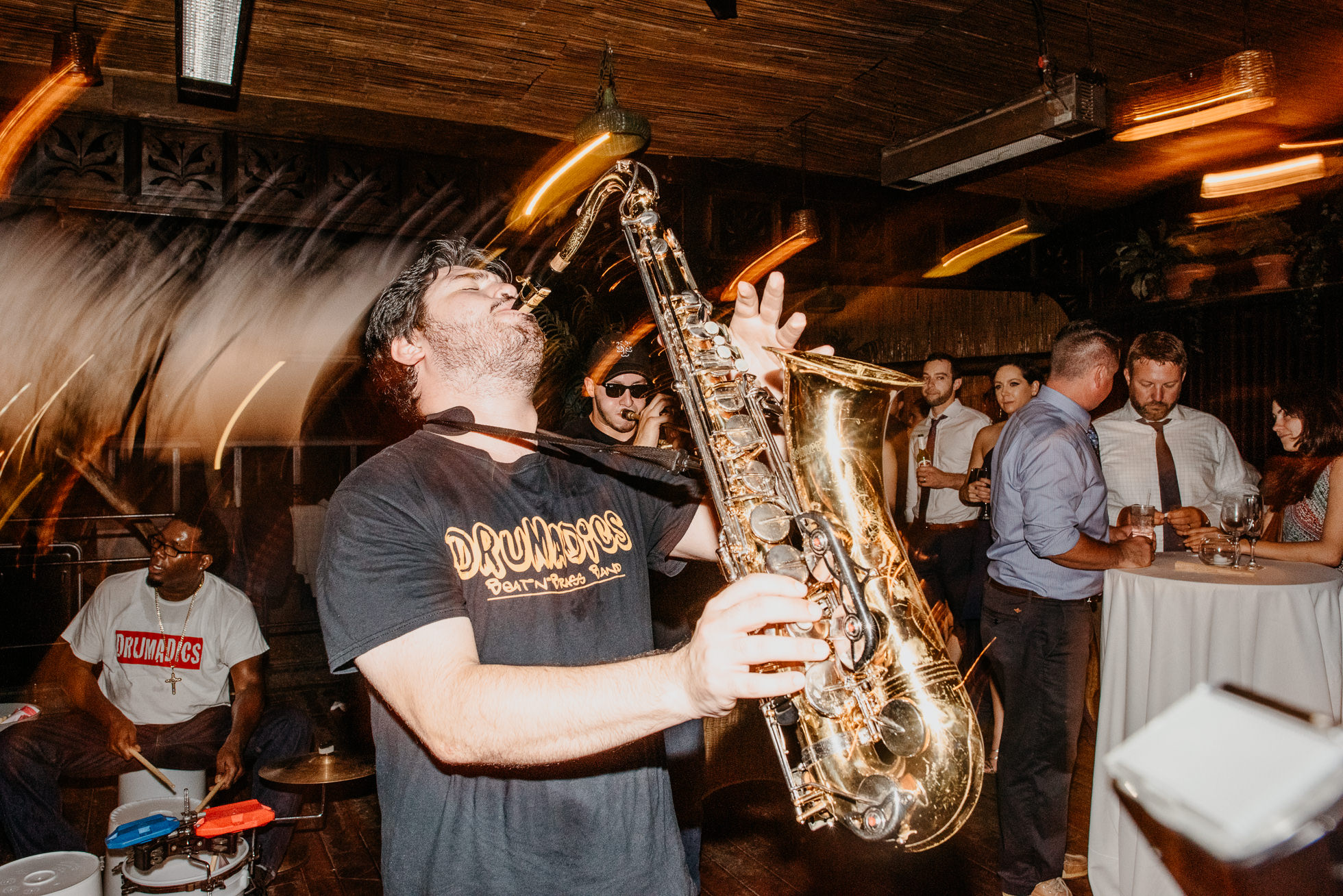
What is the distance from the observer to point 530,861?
1.51m

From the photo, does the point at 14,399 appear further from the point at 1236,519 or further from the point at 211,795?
the point at 1236,519

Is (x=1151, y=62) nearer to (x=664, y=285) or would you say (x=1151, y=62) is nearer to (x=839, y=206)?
(x=839, y=206)

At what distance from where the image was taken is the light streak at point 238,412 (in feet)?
23.7

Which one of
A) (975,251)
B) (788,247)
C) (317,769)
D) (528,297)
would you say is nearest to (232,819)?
(317,769)

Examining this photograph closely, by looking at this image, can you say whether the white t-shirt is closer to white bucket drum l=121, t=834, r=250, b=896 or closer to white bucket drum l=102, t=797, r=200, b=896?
white bucket drum l=102, t=797, r=200, b=896

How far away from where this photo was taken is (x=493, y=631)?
5.11 ft

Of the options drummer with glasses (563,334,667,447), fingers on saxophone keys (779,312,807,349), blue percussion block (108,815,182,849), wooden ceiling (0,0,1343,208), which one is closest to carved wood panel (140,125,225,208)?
wooden ceiling (0,0,1343,208)

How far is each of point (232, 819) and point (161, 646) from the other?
1.51 metres

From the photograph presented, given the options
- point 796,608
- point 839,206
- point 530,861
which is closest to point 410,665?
point 530,861

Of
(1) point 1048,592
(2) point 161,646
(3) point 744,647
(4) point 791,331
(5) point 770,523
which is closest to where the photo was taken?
(3) point 744,647

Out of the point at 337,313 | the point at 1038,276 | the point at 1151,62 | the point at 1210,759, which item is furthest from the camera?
the point at 1038,276

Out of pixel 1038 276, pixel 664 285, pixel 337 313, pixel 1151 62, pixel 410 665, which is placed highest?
pixel 1151 62

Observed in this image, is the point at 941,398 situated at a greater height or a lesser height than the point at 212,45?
lesser

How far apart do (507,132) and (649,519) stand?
484 centimetres
